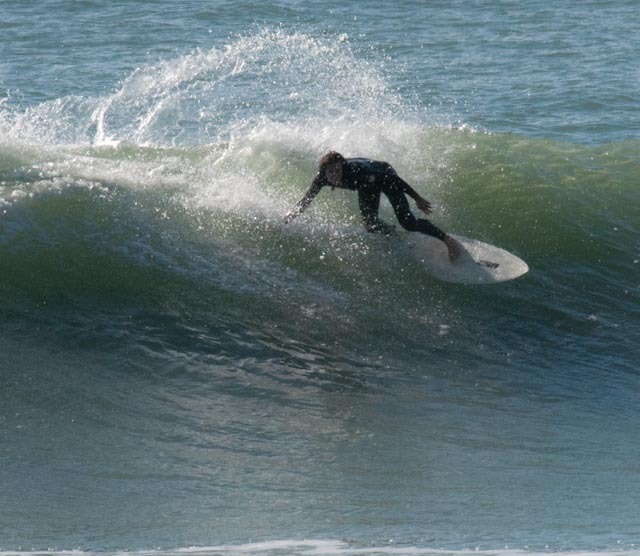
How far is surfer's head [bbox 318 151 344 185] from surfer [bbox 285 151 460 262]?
0.01 m

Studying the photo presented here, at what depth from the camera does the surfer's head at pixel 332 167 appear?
367 inches

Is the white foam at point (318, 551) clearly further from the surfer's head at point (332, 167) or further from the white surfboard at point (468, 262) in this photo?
the white surfboard at point (468, 262)

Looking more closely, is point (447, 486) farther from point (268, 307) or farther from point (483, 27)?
point (483, 27)

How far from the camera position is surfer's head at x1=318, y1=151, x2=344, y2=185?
9312mm

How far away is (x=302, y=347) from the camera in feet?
29.1

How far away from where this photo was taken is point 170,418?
756 centimetres

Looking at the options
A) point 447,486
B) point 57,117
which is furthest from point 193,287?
point 57,117

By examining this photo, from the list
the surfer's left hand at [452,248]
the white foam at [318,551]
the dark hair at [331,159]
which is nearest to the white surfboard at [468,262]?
the surfer's left hand at [452,248]

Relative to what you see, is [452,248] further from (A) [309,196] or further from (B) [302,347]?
(B) [302,347]

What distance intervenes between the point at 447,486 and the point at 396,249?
13.0ft

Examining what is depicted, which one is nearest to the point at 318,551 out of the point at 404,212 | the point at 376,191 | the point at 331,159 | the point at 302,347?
the point at 302,347

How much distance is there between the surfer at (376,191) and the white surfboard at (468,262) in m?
0.12

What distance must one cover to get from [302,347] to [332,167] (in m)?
1.63

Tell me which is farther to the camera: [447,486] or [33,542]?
[447,486]
